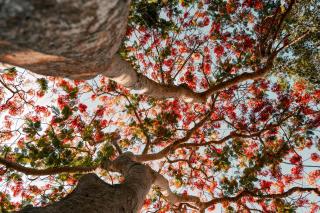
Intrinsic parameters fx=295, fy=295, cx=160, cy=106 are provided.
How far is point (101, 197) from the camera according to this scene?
321 centimetres

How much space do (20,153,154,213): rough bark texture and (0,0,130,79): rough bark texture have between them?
1.36m

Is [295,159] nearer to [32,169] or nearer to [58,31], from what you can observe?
[32,169]

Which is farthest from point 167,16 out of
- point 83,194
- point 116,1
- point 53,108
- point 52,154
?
point 116,1

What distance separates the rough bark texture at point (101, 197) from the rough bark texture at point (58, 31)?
1.36m

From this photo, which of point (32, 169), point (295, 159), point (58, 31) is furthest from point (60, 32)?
point (295, 159)

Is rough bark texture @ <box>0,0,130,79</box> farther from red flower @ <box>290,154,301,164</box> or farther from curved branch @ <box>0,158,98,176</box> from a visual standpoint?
red flower @ <box>290,154,301,164</box>

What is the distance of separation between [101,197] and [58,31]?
217cm

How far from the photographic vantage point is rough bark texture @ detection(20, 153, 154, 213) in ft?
8.95

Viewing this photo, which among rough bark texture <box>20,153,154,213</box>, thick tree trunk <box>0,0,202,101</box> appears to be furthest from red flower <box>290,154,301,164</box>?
thick tree trunk <box>0,0,202,101</box>

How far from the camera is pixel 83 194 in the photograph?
10.2 feet

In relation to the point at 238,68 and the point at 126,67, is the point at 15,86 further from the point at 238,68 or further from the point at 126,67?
the point at 238,68

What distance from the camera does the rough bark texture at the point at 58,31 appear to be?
1.41m

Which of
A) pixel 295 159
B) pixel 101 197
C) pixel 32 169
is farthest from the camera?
pixel 295 159

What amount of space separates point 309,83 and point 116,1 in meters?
10.7
